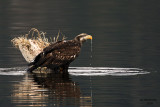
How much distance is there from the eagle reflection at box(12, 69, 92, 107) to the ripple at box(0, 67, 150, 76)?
44cm

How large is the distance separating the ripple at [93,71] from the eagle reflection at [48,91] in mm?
444

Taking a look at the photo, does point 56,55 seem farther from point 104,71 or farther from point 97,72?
point 104,71

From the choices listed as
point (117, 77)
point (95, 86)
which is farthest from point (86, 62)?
point (95, 86)

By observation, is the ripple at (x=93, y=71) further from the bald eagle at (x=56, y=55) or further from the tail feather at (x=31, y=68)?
the bald eagle at (x=56, y=55)

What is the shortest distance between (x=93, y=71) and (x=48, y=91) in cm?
366

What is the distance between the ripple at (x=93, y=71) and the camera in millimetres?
19359

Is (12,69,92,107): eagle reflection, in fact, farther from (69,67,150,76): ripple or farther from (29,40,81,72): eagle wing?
(69,67,150,76): ripple

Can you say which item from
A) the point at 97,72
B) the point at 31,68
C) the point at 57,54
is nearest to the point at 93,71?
the point at 97,72

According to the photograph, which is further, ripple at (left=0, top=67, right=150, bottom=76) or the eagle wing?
the eagle wing

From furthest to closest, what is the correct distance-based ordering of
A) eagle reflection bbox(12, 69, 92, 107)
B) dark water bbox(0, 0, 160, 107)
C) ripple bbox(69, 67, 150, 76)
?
ripple bbox(69, 67, 150, 76) → dark water bbox(0, 0, 160, 107) → eagle reflection bbox(12, 69, 92, 107)

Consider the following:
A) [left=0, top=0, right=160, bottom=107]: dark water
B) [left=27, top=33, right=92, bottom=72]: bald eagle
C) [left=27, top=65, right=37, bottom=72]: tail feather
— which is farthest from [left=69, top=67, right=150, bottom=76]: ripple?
[left=27, top=65, right=37, bottom=72]: tail feather

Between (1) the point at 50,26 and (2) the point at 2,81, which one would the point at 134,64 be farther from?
(1) the point at 50,26

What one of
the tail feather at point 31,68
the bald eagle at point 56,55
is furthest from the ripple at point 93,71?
the bald eagle at point 56,55

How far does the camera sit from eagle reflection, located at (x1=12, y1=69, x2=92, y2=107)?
48.9ft
